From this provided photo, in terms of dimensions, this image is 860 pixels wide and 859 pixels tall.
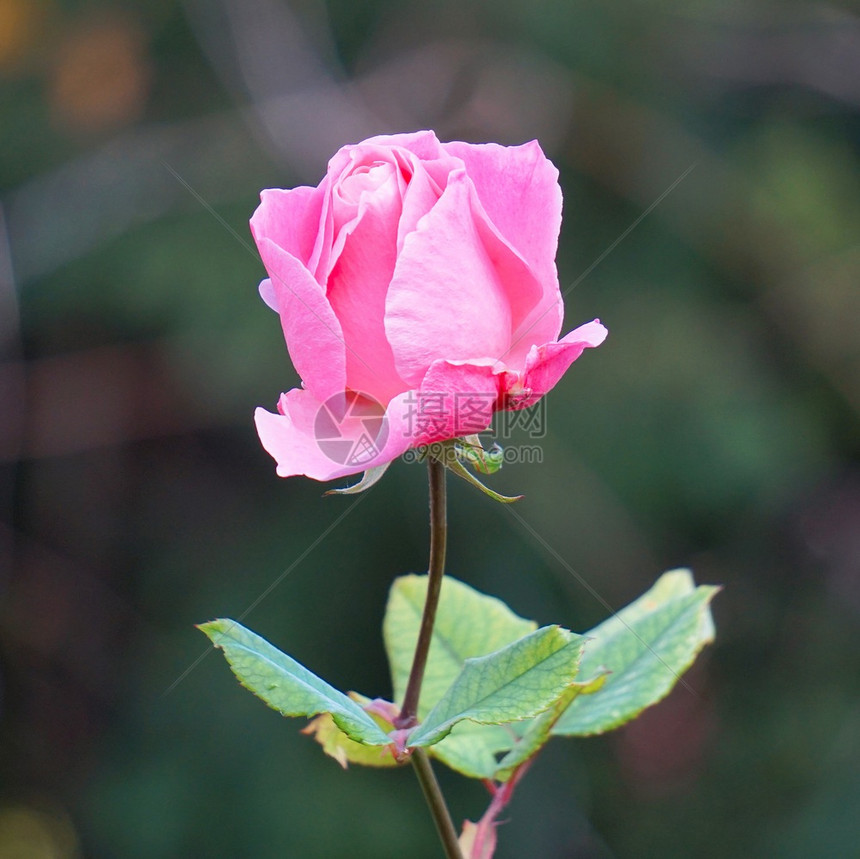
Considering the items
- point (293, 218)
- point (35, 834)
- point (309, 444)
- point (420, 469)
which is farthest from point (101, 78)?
point (309, 444)

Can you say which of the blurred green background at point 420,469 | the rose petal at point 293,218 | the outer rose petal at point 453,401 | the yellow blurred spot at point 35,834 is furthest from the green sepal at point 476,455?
the yellow blurred spot at point 35,834

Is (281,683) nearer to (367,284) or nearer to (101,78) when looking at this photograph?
(367,284)

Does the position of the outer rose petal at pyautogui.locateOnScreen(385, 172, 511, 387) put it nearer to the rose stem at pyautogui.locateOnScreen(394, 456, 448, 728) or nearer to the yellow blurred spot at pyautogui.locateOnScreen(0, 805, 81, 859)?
the rose stem at pyautogui.locateOnScreen(394, 456, 448, 728)

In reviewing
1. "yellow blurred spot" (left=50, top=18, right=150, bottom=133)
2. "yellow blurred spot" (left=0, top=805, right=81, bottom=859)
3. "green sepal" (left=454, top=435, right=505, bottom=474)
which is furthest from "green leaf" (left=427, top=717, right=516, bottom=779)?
"yellow blurred spot" (left=50, top=18, right=150, bottom=133)

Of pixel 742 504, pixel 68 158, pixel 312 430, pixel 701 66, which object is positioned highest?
pixel 312 430

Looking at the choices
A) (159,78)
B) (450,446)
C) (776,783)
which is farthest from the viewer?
(159,78)

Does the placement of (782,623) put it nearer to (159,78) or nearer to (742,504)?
(742,504)

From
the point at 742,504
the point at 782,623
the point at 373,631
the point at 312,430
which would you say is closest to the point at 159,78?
the point at 373,631
